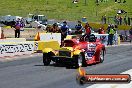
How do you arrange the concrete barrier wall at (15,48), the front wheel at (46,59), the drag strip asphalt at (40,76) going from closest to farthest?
the drag strip asphalt at (40,76), the front wheel at (46,59), the concrete barrier wall at (15,48)

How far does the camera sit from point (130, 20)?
57.5m

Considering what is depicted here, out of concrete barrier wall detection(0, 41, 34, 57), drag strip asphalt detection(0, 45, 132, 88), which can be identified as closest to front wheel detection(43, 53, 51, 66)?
drag strip asphalt detection(0, 45, 132, 88)

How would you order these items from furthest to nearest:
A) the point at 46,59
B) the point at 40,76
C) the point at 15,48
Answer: the point at 15,48 → the point at 46,59 → the point at 40,76

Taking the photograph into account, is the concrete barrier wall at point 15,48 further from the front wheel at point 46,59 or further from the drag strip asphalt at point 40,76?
the drag strip asphalt at point 40,76

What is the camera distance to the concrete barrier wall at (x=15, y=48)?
24562 mm

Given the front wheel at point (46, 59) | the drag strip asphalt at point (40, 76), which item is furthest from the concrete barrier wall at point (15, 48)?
the drag strip asphalt at point (40, 76)

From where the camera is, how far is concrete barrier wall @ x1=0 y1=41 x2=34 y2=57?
24.6m

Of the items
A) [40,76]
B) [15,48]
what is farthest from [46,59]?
[15,48]

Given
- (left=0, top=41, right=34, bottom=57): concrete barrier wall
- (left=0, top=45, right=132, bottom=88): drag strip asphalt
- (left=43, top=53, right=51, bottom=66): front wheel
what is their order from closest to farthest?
(left=0, top=45, right=132, bottom=88): drag strip asphalt
(left=43, top=53, right=51, bottom=66): front wheel
(left=0, top=41, right=34, bottom=57): concrete barrier wall

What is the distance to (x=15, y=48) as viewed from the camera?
83.9ft

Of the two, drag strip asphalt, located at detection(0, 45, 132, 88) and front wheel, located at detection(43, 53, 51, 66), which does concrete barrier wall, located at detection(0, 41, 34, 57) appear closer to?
front wheel, located at detection(43, 53, 51, 66)

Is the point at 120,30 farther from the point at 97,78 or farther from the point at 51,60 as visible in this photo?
the point at 97,78

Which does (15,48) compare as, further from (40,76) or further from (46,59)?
(40,76)

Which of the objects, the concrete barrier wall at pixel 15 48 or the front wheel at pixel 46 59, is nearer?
the front wheel at pixel 46 59
